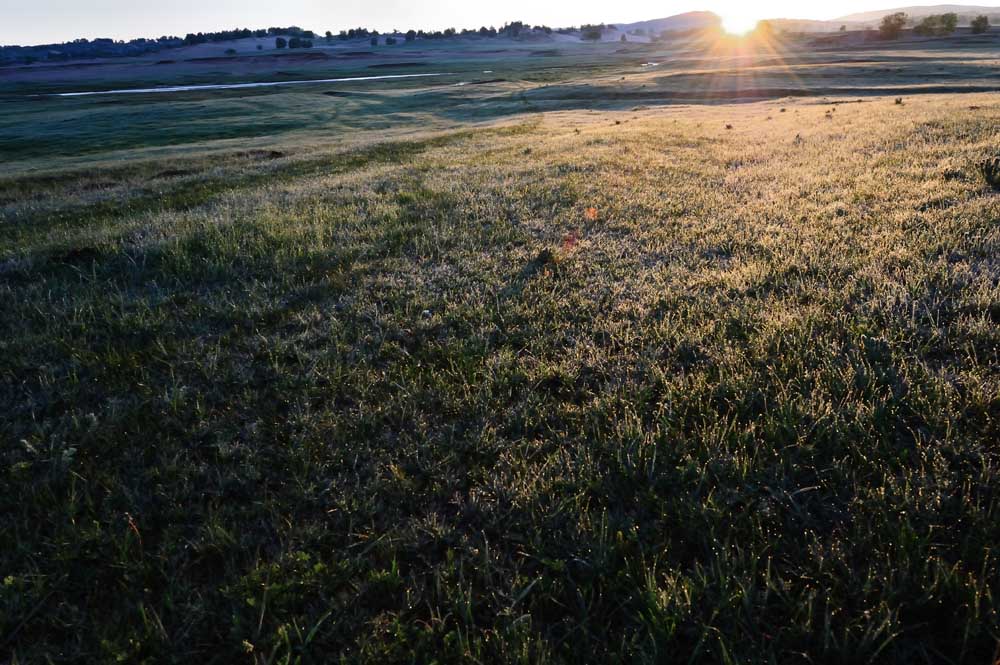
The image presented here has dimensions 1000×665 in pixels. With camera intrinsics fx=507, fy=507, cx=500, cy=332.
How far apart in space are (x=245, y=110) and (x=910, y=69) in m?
74.8

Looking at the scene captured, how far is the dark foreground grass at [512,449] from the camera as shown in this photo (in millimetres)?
2502

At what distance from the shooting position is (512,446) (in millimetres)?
3654

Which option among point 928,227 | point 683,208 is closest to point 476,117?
point 683,208

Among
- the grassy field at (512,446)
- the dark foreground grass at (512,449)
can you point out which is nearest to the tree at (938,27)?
the grassy field at (512,446)

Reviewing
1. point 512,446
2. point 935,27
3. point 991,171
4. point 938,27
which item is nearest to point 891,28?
point 935,27

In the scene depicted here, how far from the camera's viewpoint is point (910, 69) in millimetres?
56031

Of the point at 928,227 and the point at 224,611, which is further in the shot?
the point at 928,227

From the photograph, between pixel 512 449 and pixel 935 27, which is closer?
pixel 512 449

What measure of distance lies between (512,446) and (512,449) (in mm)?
21

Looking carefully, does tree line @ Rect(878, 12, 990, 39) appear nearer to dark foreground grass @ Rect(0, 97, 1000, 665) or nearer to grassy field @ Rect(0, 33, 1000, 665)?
grassy field @ Rect(0, 33, 1000, 665)

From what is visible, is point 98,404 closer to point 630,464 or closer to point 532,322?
point 532,322

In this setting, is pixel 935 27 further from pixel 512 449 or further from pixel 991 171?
pixel 512 449

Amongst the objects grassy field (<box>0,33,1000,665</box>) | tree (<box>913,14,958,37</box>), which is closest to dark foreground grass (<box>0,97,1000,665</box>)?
grassy field (<box>0,33,1000,665</box>)

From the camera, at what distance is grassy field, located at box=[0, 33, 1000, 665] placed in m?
2.50
